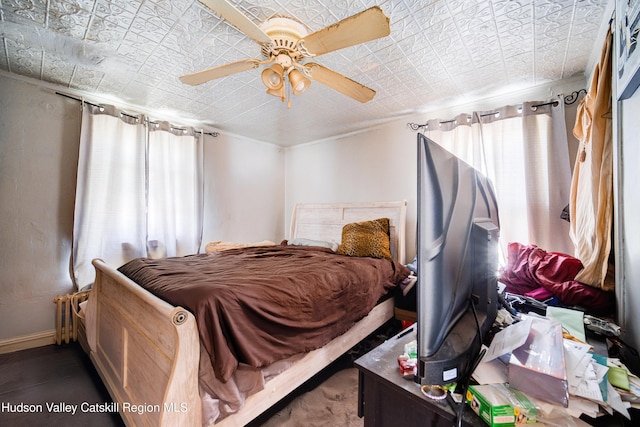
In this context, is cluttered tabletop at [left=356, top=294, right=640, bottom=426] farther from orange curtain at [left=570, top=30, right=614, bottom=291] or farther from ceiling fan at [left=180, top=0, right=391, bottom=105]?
ceiling fan at [left=180, top=0, right=391, bottom=105]

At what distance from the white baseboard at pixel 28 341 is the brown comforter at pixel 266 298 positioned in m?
1.25

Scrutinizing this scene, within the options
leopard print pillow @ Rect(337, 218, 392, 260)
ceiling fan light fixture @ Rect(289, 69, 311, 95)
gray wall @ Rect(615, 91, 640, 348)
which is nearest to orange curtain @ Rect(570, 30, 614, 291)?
gray wall @ Rect(615, 91, 640, 348)

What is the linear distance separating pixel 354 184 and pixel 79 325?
3.27m

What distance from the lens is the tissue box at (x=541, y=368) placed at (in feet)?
1.81

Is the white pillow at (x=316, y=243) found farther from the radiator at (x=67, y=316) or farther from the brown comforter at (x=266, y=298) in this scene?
the radiator at (x=67, y=316)

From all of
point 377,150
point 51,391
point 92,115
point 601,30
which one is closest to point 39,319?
point 51,391

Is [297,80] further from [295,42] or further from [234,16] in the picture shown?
[234,16]

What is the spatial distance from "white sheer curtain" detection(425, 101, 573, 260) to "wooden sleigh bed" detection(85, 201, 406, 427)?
1.52 m

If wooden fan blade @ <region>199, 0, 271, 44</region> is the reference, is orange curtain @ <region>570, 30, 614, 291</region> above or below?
below

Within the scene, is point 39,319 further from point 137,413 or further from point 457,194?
point 457,194

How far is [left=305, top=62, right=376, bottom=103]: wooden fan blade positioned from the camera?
161 cm

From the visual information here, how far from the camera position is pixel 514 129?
2.38 m

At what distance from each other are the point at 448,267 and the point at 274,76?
1501 mm

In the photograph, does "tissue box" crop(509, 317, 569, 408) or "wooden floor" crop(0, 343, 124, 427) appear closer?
"tissue box" crop(509, 317, 569, 408)
